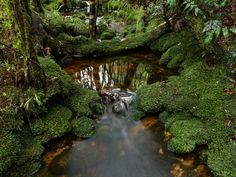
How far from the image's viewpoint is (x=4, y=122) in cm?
A: 475

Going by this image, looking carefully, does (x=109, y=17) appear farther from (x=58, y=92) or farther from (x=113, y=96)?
(x=58, y=92)

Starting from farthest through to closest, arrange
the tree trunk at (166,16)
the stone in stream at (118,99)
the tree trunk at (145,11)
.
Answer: the tree trunk at (145,11) → the tree trunk at (166,16) → the stone in stream at (118,99)

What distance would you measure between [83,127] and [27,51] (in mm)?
1691

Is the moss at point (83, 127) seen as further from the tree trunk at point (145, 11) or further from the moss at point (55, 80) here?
the tree trunk at point (145, 11)

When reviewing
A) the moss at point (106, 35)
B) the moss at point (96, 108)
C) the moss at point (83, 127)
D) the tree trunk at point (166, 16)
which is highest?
the tree trunk at point (166, 16)

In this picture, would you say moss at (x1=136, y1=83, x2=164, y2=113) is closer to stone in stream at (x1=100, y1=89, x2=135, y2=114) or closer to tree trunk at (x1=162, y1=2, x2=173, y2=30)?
stone in stream at (x1=100, y1=89, x2=135, y2=114)

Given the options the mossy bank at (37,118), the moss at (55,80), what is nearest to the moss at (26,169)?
the mossy bank at (37,118)

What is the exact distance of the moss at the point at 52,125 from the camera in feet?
16.6

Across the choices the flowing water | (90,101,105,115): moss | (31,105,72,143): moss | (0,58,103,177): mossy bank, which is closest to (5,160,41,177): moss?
(0,58,103,177): mossy bank

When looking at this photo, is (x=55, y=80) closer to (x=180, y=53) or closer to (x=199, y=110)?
(x=199, y=110)

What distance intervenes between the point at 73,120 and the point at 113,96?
131 centimetres

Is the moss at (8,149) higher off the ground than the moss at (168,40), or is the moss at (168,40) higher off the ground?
the moss at (168,40)

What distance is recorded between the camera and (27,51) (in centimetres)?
488

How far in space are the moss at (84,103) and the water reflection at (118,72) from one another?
0.72 meters
